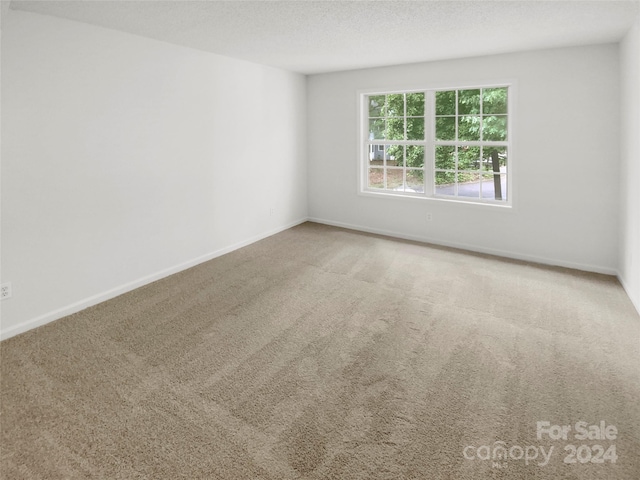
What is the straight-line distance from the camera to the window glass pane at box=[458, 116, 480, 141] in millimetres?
5070

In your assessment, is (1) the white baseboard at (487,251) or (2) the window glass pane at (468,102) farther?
(2) the window glass pane at (468,102)

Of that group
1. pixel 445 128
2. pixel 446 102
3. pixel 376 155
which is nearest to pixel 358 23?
pixel 446 102

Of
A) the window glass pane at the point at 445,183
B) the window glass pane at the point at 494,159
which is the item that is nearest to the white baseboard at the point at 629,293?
the window glass pane at the point at 494,159

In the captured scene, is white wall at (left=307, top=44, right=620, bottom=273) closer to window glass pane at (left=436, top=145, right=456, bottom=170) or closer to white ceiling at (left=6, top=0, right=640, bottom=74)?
white ceiling at (left=6, top=0, right=640, bottom=74)

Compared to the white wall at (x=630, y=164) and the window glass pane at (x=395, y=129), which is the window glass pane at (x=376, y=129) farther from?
the white wall at (x=630, y=164)

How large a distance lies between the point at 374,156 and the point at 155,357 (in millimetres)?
4332

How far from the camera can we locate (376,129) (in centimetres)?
593

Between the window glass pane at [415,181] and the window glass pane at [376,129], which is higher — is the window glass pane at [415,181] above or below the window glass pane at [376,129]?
below

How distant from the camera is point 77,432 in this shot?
2.02 metres

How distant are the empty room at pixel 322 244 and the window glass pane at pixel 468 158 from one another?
0.08ft

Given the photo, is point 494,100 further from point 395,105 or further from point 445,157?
point 395,105

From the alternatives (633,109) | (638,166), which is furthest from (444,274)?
(633,109)

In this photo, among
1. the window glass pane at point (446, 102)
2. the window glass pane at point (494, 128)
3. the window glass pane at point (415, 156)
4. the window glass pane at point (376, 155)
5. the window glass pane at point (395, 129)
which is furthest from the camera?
the window glass pane at point (376, 155)

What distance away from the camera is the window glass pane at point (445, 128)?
17.2 ft
